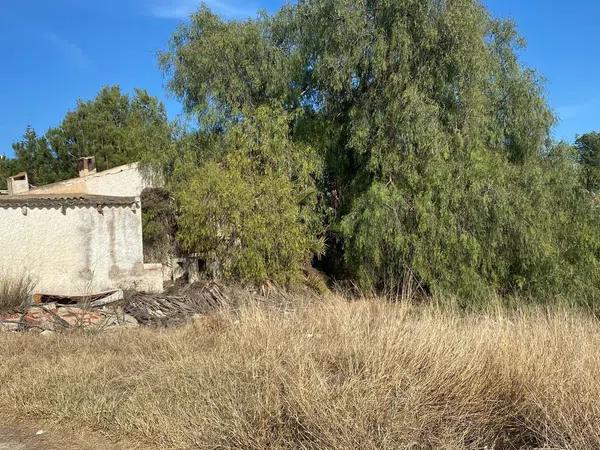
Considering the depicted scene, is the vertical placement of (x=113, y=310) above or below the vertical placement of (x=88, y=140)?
below

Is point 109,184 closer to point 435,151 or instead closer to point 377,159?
point 377,159

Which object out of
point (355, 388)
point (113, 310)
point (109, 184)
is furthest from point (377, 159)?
point (355, 388)

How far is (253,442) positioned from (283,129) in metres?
13.6

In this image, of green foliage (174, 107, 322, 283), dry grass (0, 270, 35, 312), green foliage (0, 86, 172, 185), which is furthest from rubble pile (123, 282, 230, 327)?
green foliage (0, 86, 172, 185)

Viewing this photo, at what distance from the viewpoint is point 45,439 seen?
507 centimetres

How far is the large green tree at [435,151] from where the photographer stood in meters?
13.7

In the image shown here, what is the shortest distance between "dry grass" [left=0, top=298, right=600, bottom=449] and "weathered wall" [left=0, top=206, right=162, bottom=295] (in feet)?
31.7

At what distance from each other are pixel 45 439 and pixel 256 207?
11.0 metres

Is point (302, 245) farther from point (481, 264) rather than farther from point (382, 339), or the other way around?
point (382, 339)

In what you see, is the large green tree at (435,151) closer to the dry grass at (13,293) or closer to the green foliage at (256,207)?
the green foliage at (256,207)

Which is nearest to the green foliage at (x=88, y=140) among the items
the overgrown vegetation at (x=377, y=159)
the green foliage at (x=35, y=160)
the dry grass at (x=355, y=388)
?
the green foliage at (x=35, y=160)

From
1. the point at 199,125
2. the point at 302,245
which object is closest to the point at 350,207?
the point at 302,245

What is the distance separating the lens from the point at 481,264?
13820 millimetres

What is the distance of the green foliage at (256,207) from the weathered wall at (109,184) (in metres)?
3.28
